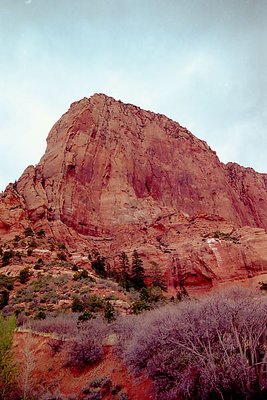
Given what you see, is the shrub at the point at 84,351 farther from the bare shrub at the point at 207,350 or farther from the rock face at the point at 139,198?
the rock face at the point at 139,198

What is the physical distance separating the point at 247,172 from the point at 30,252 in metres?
79.9

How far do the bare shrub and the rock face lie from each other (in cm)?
3401

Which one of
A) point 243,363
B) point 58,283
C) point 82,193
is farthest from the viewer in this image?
point 82,193

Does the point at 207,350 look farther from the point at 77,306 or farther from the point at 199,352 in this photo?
the point at 77,306

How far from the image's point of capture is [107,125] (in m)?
78.8

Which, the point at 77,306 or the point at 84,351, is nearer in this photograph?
the point at 84,351

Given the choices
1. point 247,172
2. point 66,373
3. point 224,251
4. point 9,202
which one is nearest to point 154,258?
point 224,251

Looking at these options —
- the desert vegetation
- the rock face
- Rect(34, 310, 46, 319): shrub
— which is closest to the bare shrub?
the desert vegetation

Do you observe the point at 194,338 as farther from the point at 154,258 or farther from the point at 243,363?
the point at 154,258

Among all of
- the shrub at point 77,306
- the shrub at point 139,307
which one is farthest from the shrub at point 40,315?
the shrub at point 139,307

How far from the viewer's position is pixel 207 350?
12875 mm

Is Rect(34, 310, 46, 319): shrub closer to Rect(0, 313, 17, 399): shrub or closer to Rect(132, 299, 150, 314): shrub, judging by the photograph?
Rect(132, 299, 150, 314): shrub

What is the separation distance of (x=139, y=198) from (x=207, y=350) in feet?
191

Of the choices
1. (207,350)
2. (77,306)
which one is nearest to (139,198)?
(77,306)
